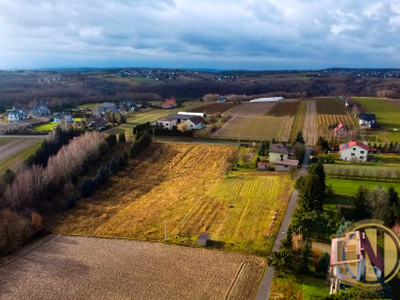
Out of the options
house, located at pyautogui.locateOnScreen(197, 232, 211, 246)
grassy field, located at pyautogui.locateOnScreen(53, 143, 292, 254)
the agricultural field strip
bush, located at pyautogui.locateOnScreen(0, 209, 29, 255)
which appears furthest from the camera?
the agricultural field strip

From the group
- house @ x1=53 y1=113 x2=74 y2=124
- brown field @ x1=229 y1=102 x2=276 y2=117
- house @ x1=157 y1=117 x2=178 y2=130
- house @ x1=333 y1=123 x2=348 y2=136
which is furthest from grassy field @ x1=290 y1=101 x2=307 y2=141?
house @ x1=53 y1=113 x2=74 y2=124

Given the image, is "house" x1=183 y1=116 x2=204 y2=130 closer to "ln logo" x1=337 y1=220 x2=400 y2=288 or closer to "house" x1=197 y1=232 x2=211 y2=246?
"house" x1=197 y1=232 x2=211 y2=246

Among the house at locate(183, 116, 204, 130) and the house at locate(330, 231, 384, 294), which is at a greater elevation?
the house at locate(183, 116, 204, 130)

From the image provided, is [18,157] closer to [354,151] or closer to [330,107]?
[354,151]

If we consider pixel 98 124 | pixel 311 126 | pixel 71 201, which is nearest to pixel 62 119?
pixel 98 124

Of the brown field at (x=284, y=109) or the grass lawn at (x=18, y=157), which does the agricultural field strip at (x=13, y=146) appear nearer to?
the grass lawn at (x=18, y=157)

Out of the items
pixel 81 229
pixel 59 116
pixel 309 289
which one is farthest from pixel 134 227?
pixel 59 116

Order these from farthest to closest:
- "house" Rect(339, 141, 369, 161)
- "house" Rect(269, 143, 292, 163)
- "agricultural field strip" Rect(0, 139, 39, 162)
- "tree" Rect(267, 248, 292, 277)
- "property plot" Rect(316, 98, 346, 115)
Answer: "property plot" Rect(316, 98, 346, 115) → "agricultural field strip" Rect(0, 139, 39, 162) → "house" Rect(269, 143, 292, 163) → "house" Rect(339, 141, 369, 161) → "tree" Rect(267, 248, 292, 277)
